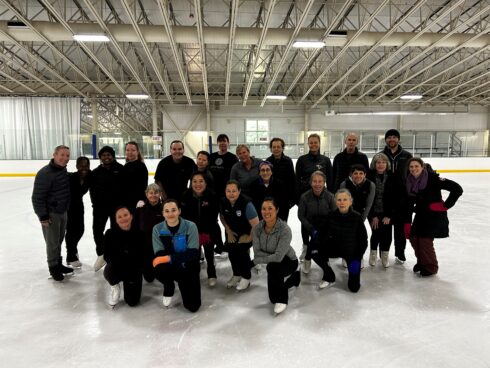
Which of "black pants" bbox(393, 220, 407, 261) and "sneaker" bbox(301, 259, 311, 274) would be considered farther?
"black pants" bbox(393, 220, 407, 261)

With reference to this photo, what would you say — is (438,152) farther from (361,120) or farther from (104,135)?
(104,135)

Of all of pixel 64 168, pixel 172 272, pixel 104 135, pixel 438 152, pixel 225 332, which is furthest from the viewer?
pixel 438 152

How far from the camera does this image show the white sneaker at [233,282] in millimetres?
2992

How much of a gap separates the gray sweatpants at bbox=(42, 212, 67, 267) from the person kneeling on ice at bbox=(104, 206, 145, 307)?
2.43 feet

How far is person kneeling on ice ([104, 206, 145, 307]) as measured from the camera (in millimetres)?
2658

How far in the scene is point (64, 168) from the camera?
3156 millimetres

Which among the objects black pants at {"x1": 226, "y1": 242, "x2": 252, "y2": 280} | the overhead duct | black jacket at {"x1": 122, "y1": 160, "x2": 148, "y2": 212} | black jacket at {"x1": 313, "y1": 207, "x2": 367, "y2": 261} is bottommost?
black pants at {"x1": 226, "y1": 242, "x2": 252, "y2": 280}

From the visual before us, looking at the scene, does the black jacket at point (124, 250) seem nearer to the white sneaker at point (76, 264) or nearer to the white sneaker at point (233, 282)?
the white sneaker at point (233, 282)

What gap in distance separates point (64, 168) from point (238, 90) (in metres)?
15.9

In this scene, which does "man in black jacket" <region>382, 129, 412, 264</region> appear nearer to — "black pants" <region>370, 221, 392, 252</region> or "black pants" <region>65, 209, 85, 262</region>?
"black pants" <region>370, 221, 392, 252</region>

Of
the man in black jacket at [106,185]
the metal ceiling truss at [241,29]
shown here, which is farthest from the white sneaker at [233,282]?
the metal ceiling truss at [241,29]

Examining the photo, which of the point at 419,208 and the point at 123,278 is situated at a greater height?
the point at 419,208

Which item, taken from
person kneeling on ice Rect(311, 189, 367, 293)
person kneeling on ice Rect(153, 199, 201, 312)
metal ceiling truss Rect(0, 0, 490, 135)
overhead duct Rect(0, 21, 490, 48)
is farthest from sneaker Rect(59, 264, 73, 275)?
overhead duct Rect(0, 21, 490, 48)

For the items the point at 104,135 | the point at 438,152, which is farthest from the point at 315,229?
the point at 438,152
